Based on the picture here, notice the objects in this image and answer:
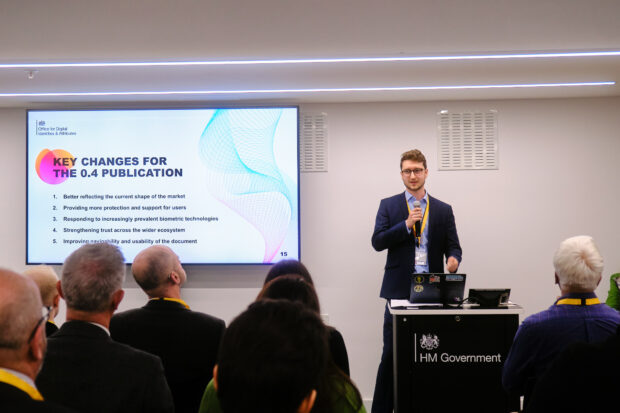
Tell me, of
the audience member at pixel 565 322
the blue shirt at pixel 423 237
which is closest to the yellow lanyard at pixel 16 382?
the audience member at pixel 565 322

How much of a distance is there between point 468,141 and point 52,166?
3.88 metres

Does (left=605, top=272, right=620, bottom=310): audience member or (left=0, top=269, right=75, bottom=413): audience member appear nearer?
(left=0, top=269, right=75, bottom=413): audience member

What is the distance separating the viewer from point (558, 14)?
3.40 meters

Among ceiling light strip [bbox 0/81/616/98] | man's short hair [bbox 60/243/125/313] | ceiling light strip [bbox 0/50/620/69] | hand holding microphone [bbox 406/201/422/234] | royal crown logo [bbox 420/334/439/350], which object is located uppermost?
ceiling light strip [bbox 0/50/620/69]

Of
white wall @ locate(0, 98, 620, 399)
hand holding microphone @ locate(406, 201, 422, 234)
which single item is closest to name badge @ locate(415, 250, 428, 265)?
hand holding microphone @ locate(406, 201, 422, 234)

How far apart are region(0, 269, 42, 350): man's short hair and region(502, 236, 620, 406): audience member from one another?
2.00 metres

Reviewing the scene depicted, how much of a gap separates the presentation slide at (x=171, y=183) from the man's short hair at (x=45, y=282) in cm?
255

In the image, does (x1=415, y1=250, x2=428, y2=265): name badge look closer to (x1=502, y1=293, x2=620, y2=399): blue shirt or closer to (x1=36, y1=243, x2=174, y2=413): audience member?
(x1=502, y1=293, x2=620, y2=399): blue shirt

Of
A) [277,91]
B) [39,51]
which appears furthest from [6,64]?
[277,91]

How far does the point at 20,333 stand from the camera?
Answer: 1258 millimetres

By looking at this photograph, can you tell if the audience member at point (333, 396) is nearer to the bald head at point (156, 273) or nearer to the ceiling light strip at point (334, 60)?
the bald head at point (156, 273)

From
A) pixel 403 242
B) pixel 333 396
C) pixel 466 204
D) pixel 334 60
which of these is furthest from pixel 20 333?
pixel 466 204

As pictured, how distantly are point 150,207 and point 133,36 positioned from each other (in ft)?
6.59

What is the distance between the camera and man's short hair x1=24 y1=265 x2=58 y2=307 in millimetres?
2695
